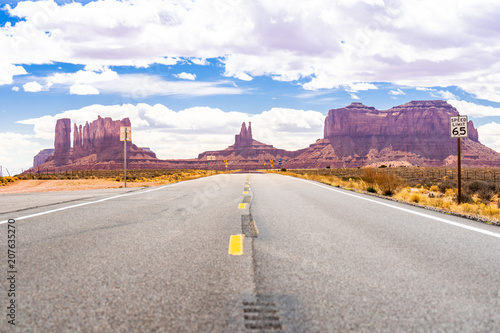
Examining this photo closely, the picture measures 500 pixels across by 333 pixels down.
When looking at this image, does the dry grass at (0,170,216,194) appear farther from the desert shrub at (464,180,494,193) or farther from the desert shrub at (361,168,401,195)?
the desert shrub at (464,180,494,193)

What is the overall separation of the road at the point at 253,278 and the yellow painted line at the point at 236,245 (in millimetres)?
94

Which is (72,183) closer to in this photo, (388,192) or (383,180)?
(383,180)

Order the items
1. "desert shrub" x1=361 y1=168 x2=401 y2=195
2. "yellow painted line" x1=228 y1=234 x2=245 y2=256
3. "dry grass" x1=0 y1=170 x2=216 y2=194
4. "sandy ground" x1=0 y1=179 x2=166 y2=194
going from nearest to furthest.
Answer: "yellow painted line" x1=228 y1=234 x2=245 y2=256 < "desert shrub" x1=361 y1=168 x2=401 y2=195 < "sandy ground" x1=0 y1=179 x2=166 y2=194 < "dry grass" x1=0 y1=170 x2=216 y2=194

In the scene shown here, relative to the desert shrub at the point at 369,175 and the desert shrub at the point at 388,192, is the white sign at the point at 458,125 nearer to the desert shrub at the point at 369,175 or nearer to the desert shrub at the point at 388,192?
the desert shrub at the point at 388,192

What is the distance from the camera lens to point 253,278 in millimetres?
3939

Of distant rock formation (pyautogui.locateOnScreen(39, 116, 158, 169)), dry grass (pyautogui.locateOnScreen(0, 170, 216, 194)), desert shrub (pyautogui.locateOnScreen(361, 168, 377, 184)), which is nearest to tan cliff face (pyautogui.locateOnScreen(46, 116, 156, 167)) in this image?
distant rock formation (pyautogui.locateOnScreen(39, 116, 158, 169))

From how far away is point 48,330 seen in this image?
266 cm

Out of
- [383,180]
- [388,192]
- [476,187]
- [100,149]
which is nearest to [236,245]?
[388,192]

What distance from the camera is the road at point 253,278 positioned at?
9.43 ft

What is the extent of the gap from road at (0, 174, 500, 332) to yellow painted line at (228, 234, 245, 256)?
0.09 m

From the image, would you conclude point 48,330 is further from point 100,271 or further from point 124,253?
point 124,253

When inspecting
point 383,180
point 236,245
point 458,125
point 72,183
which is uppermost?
point 458,125

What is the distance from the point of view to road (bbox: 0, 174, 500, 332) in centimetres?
287

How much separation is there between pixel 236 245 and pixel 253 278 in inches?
66.1
